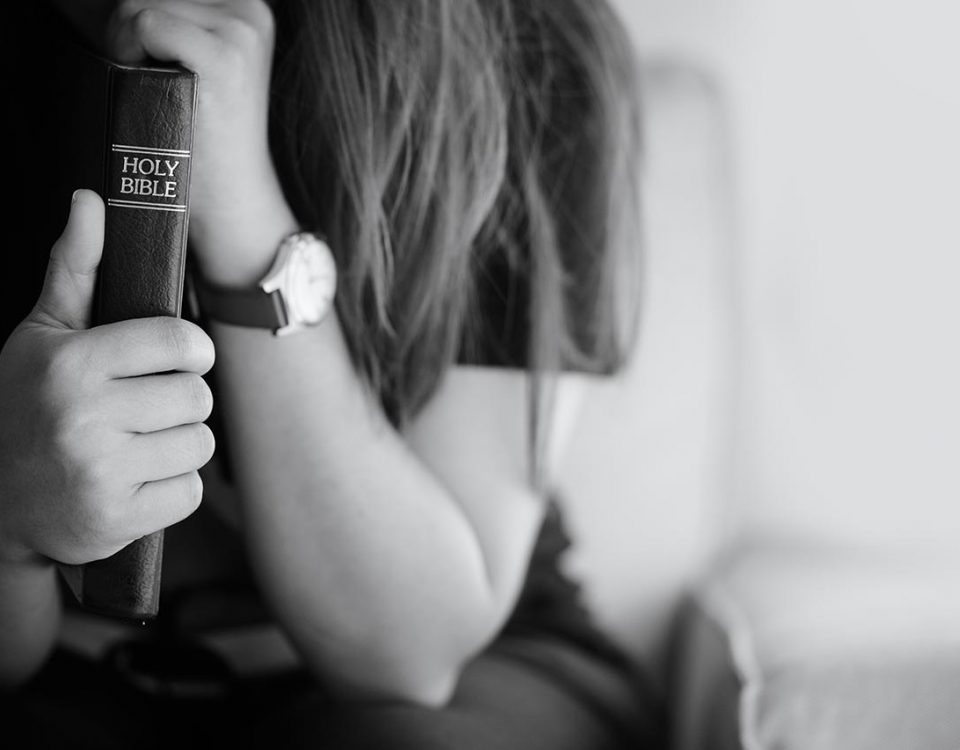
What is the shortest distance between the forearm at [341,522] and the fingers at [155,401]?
13 centimetres

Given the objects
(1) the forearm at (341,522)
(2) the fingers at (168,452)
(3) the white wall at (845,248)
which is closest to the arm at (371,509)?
(1) the forearm at (341,522)

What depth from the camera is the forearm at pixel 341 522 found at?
0.60 metres

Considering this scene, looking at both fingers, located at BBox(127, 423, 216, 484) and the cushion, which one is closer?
fingers, located at BBox(127, 423, 216, 484)

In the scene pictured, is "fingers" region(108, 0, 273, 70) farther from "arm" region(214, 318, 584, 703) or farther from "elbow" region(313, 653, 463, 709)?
"elbow" region(313, 653, 463, 709)

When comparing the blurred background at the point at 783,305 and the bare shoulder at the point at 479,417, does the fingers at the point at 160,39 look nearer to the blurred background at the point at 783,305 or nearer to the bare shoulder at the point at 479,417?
the bare shoulder at the point at 479,417

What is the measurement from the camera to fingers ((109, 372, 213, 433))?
0.43m

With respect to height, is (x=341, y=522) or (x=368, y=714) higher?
(x=341, y=522)

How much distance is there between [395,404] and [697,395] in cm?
38

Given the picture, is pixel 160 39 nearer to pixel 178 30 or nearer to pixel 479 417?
pixel 178 30

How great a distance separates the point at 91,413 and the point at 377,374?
245 millimetres

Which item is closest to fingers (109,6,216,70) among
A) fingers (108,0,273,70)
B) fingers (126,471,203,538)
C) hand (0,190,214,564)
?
fingers (108,0,273,70)

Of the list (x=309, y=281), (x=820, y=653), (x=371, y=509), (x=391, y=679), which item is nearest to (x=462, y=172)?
(x=309, y=281)

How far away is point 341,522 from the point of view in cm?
62

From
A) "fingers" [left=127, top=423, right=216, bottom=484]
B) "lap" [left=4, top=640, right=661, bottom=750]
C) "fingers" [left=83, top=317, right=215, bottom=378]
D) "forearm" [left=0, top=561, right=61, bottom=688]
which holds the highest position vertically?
"fingers" [left=83, top=317, right=215, bottom=378]
